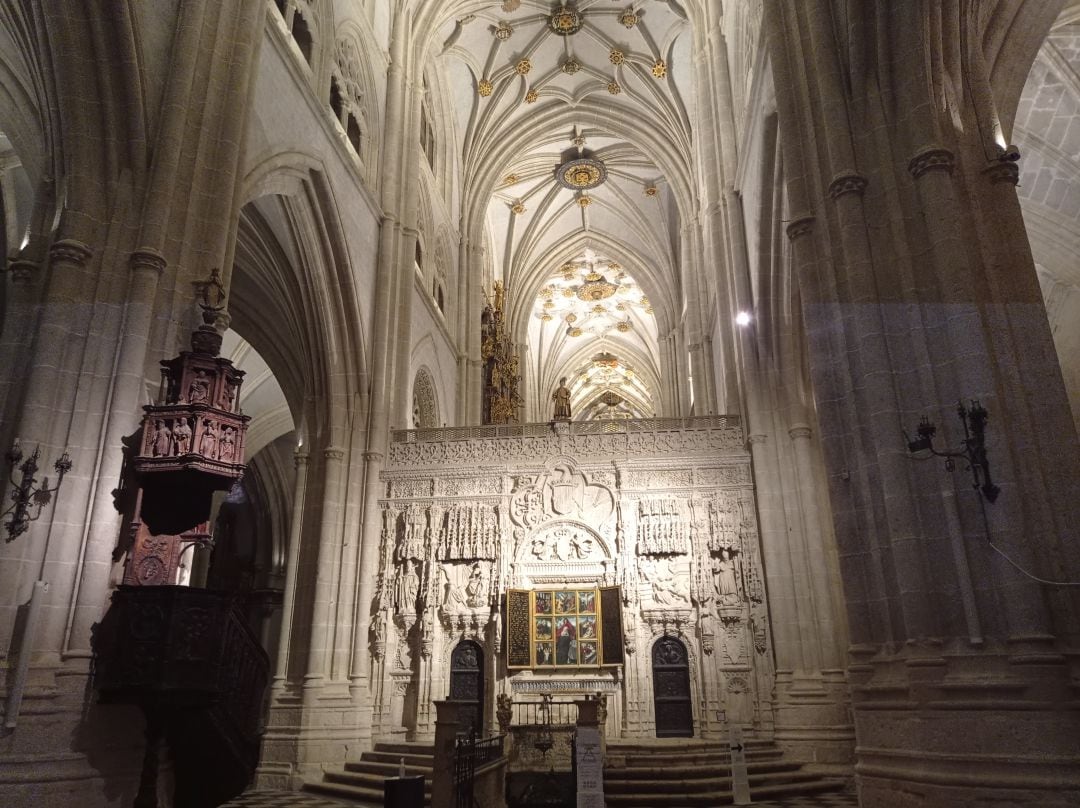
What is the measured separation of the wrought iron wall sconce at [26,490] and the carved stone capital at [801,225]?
7.73 m

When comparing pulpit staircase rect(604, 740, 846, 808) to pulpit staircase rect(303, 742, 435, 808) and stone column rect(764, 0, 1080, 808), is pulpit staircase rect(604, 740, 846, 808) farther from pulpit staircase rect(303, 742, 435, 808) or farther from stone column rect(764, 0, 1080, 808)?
stone column rect(764, 0, 1080, 808)

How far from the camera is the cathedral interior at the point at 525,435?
6.87 meters

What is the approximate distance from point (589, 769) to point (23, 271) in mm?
7845

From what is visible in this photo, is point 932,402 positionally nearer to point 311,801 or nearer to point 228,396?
point 228,396

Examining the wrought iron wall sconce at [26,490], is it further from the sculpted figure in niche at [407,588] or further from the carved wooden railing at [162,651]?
the sculpted figure in niche at [407,588]

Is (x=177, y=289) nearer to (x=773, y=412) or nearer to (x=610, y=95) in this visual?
(x=773, y=412)

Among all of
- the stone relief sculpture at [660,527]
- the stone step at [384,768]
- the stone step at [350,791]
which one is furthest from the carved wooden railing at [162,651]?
the stone relief sculpture at [660,527]

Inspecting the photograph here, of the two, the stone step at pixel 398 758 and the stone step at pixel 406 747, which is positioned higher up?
the stone step at pixel 406 747

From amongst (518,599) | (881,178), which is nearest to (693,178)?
(518,599)

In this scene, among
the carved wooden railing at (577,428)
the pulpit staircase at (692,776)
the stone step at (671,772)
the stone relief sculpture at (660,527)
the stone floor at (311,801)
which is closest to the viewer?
the stone floor at (311,801)

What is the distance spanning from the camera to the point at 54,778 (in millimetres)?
6734

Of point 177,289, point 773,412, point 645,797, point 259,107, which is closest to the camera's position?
point 177,289

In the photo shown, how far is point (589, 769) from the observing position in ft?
25.2

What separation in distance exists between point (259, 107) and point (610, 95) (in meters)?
15.9
